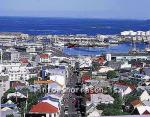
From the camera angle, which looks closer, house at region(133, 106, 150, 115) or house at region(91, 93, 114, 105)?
house at region(133, 106, 150, 115)

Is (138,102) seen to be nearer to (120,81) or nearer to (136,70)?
(120,81)

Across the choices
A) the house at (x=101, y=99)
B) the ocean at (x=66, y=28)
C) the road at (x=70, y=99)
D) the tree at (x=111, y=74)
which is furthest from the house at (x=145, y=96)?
the ocean at (x=66, y=28)

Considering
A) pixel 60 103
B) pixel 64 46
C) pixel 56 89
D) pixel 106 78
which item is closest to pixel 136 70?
pixel 106 78

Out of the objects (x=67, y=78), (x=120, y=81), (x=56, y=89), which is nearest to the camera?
(x=56, y=89)

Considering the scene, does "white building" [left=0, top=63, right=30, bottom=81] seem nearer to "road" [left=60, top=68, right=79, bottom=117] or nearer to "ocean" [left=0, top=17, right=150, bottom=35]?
"road" [left=60, top=68, right=79, bottom=117]

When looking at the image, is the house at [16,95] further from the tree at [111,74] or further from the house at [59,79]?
the tree at [111,74]

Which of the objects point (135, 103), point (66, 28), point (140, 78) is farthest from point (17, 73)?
point (66, 28)

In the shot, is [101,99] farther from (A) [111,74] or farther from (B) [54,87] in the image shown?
(A) [111,74]

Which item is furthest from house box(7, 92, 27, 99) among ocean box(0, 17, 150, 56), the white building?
ocean box(0, 17, 150, 56)
